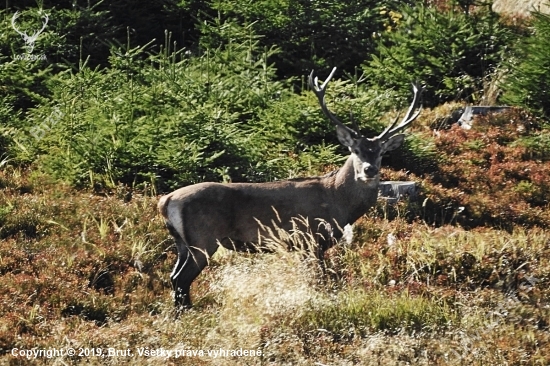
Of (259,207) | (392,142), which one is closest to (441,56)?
(392,142)

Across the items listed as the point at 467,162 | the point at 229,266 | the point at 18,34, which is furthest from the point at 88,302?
the point at 18,34

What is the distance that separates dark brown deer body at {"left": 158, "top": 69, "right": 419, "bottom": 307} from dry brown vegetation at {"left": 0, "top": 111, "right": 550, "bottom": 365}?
1.20 feet

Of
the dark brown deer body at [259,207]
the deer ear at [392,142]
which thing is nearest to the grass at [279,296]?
the dark brown deer body at [259,207]

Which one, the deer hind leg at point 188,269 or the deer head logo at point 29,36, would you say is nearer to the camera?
the deer hind leg at point 188,269

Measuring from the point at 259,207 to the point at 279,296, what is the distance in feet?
4.06

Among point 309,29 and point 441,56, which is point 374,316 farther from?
point 309,29

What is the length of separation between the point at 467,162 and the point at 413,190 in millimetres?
2014

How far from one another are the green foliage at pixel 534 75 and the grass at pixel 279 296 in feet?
15.1

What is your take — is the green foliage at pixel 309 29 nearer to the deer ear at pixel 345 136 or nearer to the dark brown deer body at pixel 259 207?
the deer ear at pixel 345 136

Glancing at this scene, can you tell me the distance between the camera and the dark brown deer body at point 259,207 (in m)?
10.2

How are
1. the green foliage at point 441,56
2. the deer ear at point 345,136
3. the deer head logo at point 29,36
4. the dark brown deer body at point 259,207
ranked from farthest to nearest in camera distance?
1. the green foliage at point 441,56
2. the deer head logo at point 29,36
3. the deer ear at point 345,136
4. the dark brown deer body at point 259,207

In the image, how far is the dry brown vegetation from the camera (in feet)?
30.0

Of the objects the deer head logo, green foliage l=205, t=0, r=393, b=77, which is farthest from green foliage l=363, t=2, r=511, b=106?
the deer head logo

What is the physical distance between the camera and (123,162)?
45.6ft
